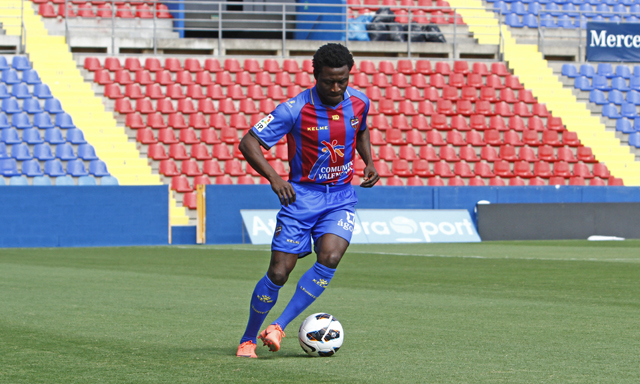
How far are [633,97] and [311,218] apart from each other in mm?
22240

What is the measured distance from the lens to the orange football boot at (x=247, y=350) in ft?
16.5

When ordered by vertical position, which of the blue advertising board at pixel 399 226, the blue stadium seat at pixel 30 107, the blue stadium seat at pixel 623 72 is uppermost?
the blue stadium seat at pixel 623 72

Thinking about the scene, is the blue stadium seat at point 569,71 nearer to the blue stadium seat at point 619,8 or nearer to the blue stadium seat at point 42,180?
the blue stadium seat at point 619,8

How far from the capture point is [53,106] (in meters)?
21.6

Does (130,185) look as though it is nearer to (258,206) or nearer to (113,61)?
(258,206)

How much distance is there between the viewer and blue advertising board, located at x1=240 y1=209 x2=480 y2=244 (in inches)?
768

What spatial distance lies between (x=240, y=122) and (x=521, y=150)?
7.15 metres

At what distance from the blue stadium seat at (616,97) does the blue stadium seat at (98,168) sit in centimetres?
1385

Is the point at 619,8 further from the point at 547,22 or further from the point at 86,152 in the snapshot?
the point at 86,152

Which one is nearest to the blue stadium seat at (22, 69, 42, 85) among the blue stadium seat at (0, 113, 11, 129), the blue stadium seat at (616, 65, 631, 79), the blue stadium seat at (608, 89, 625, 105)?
the blue stadium seat at (0, 113, 11, 129)

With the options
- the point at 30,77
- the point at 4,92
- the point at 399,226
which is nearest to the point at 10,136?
the point at 4,92

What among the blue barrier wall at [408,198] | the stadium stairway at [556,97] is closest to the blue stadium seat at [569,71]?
the stadium stairway at [556,97]

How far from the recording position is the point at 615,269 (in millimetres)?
Answer: 11531

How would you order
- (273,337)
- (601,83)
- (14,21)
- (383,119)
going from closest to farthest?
(273,337), (383,119), (14,21), (601,83)
